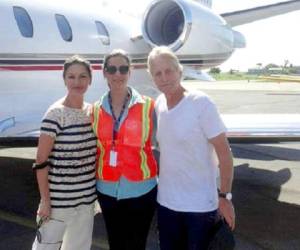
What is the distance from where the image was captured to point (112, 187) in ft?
11.0

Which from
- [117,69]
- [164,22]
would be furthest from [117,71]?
[164,22]

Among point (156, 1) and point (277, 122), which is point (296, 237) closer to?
point (277, 122)

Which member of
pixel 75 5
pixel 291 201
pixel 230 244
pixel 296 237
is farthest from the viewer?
pixel 75 5

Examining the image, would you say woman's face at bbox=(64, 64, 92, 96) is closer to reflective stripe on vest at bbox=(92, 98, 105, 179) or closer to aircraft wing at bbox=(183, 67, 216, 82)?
reflective stripe on vest at bbox=(92, 98, 105, 179)

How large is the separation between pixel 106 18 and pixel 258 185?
3594 mm

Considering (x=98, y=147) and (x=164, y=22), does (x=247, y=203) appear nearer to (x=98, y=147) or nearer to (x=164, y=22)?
(x=164, y=22)

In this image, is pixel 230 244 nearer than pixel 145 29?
Yes

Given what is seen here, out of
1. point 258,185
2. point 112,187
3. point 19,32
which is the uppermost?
point 19,32

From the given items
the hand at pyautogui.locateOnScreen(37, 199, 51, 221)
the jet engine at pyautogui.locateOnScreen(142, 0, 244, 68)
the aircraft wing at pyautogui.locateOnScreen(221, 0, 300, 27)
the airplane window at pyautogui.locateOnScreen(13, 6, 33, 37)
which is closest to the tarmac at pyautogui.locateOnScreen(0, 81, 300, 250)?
the airplane window at pyautogui.locateOnScreen(13, 6, 33, 37)

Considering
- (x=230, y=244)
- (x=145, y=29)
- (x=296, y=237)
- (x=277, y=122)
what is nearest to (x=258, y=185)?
(x=277, y=122)

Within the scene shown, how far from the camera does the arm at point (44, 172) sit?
3.21 meters

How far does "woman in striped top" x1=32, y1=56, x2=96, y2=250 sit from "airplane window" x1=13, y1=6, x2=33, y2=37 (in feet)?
10.7

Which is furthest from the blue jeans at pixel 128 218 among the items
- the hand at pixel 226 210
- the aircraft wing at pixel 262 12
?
the aircraft wing at pixel 262 12

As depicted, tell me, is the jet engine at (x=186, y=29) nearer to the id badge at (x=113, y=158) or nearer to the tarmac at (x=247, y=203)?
the tarmac at (x=247, y=203)
